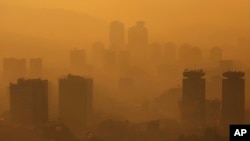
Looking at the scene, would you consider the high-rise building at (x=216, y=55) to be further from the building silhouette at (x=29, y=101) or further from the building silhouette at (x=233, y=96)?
the building silhouette at (x=29, y=101)

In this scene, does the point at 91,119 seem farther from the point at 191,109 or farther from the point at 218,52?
the point at 218,52

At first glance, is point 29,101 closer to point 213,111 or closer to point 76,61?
point 76,61

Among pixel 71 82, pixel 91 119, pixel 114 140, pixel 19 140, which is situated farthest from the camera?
pixel 71 82

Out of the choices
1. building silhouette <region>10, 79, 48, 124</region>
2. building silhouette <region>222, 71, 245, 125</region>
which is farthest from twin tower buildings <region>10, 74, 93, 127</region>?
building silhouette <region>222, 71, 245, 125</region>

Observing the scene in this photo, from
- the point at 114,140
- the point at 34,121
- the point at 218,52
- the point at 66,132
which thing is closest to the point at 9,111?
the point at 34,121

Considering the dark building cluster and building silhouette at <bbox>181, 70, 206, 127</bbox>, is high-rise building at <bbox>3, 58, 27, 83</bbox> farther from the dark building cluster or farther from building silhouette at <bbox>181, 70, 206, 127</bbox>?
building silhouette at <bbox>181, 70, 206, 127</bbox>

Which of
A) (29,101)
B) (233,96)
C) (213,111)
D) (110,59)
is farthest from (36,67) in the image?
(233,96)
